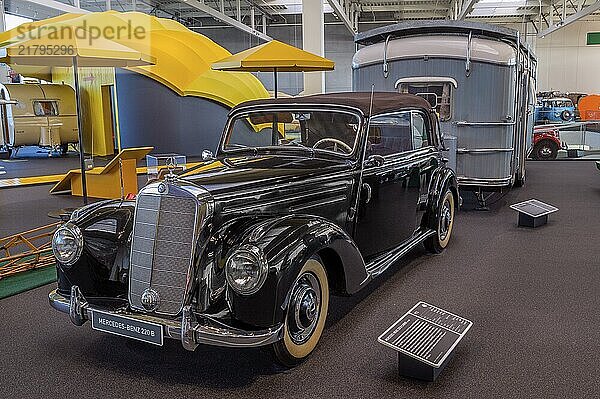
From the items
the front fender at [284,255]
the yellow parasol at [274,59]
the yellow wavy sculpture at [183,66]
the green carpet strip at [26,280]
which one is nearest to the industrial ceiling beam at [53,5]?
the yellow wavy sculpture at [183,66]

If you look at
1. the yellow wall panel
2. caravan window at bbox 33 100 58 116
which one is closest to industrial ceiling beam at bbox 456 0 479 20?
the yellow wall panel

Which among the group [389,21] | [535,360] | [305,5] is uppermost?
[389,21]

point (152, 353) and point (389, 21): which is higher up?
point (389, 21)

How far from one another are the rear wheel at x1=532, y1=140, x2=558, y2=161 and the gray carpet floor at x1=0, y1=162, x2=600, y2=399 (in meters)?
9.44

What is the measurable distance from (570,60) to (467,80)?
885 inches

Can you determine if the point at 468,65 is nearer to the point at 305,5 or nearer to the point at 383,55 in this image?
the point at 383,55

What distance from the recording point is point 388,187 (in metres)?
4.46

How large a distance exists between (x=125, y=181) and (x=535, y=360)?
21.5ft

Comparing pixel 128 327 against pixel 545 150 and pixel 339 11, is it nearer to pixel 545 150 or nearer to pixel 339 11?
pixel 545 150

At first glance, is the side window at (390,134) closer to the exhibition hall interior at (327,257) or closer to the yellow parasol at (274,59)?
the exhibition hall interior at (327,257)

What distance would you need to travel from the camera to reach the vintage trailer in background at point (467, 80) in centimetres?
728

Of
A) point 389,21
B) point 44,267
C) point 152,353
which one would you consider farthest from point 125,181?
point 389,21

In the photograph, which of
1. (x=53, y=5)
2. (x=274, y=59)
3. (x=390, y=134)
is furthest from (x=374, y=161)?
(x=53, y=5)

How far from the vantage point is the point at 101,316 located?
9.86 ft
